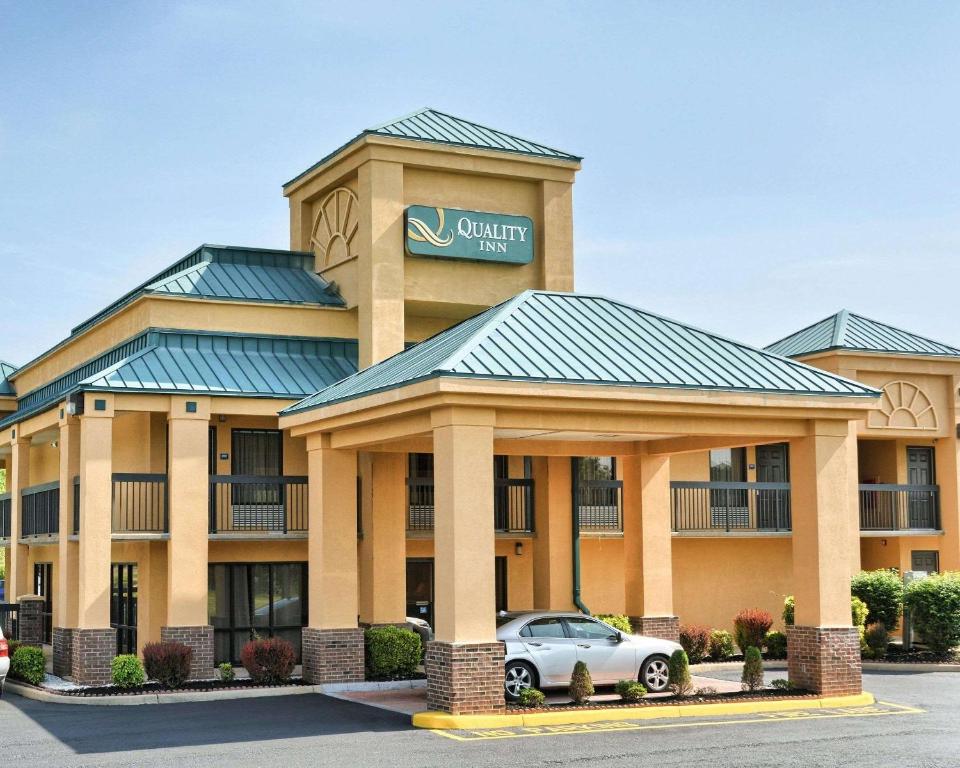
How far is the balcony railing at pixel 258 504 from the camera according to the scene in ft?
86.9

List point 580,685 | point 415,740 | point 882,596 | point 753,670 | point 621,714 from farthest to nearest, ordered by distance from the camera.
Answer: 1. point 882,596
2. point 753,670
3. point 580,685
4. point 621,714
5. point 415,740

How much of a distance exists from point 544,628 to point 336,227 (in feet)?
41.0

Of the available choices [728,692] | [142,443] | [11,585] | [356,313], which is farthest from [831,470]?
[11,585]

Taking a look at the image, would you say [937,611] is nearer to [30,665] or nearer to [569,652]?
[569,652]

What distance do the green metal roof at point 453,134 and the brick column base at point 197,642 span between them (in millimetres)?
10878

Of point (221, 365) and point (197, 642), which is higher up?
point (221, 365)

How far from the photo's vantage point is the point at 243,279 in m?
29.6

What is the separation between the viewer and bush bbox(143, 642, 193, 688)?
22609 millimetres

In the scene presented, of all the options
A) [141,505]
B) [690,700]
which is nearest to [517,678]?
[690,700]

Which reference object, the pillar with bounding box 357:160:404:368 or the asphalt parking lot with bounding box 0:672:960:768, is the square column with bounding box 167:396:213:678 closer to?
the asphalt parking lot with bounding box 0:672:960:768

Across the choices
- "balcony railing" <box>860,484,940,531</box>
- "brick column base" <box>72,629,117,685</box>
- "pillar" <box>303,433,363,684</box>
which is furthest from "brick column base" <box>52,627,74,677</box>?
"balcony railing" <box>860,484,940,531</box>

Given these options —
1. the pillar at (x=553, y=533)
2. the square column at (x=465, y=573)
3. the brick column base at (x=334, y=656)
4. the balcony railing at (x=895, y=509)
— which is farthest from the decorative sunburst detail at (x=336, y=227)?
the balcony railing at (x=895, y=509)

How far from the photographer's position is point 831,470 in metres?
21.5

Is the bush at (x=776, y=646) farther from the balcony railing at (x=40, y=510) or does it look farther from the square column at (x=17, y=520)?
the square column at (x=17, y=520)
